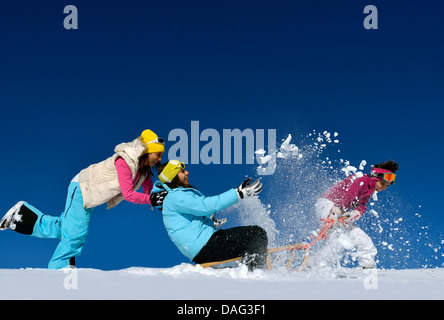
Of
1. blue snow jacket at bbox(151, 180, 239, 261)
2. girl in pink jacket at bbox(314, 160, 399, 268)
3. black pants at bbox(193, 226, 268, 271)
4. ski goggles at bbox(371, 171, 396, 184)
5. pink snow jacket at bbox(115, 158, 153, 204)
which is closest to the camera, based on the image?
blue snow jacket at bbox(151, 180, 239, 261)

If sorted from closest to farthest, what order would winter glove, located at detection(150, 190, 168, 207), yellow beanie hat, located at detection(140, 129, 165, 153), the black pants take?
the black pants
winter glove, located at detection(150, 190, 168, 207)
yellow beanie hat, located at detection(140, 129, 165, 153)

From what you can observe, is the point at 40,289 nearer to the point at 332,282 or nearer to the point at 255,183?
the point at 255,183

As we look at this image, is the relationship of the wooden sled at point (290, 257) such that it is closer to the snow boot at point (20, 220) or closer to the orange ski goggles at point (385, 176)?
the orange ski goggles at point (385, 176)

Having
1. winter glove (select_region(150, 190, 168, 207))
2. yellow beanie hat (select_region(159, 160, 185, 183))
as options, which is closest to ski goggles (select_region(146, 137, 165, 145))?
winter glove (select_region(150, 190, 168, 207))

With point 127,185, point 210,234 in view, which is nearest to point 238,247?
point 210,234

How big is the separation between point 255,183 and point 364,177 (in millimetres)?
2407

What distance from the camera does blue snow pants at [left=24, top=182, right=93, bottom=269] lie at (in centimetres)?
518

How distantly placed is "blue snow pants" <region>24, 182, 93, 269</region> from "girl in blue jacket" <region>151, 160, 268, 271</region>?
1.46 meters

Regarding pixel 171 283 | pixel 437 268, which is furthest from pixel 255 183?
pixel 437 268

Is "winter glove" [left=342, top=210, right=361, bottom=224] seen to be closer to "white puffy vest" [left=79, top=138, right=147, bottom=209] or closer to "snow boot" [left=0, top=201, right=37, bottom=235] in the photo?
"white puffy vest" [left=79, top=138, right=147, bottom=209]

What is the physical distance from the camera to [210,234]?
169 inches

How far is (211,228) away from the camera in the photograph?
14.3 feet

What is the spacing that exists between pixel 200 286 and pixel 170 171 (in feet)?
4.50

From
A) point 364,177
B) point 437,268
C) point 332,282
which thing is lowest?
point 437,268
